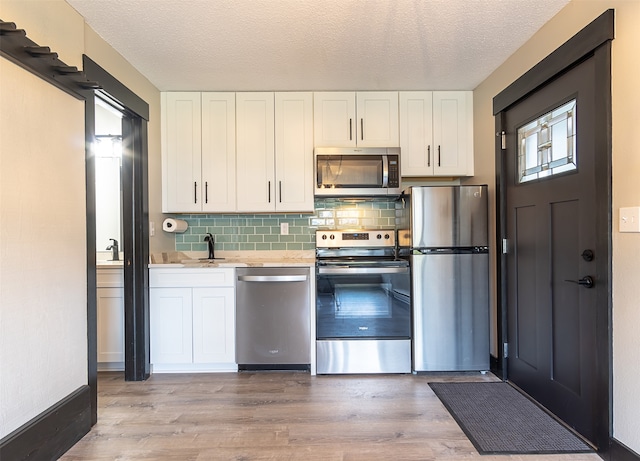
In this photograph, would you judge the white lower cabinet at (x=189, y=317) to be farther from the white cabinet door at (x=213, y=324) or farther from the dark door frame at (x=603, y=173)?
the dark door frame at (x=603, y=173)

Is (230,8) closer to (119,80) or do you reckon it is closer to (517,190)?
(119,80)

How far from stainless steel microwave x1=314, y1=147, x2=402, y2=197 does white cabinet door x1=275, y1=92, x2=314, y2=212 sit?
143 mm

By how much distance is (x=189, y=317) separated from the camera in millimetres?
2891

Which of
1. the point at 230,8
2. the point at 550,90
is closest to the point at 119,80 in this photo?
the point at 230,8

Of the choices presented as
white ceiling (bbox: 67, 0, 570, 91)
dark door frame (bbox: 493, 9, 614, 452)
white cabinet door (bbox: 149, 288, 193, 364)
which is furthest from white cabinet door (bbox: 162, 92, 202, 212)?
dark door frame (bbox: 493, 9, 614, 452)

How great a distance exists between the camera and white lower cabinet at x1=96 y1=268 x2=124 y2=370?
114 inches

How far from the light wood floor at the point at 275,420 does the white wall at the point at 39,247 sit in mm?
450

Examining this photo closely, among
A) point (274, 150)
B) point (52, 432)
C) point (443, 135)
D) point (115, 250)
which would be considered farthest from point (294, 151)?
point (52, 432)

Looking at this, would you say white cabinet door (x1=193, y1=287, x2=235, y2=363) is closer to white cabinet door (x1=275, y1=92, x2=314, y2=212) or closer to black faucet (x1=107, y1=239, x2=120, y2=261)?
white cabinet door (x1=275, y1=92, x2=314, y2=212)

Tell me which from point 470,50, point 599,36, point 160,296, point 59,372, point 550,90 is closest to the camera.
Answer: point 599,36

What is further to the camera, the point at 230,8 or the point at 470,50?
the point at 470,50

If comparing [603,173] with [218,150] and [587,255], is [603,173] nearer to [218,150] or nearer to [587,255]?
[587,255]

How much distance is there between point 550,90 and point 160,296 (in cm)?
302

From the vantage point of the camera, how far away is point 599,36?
1745 millimetres
